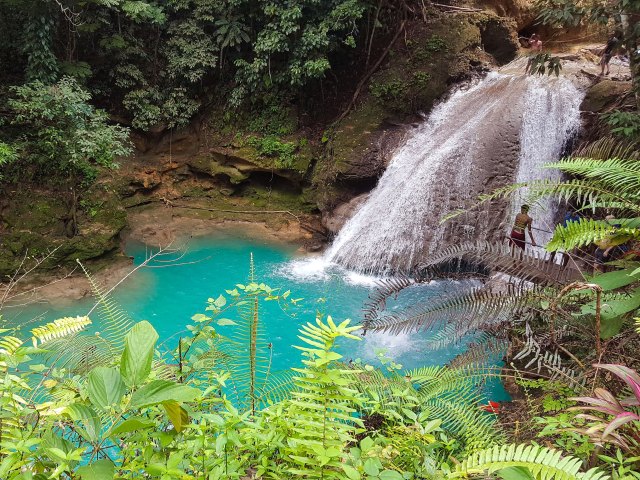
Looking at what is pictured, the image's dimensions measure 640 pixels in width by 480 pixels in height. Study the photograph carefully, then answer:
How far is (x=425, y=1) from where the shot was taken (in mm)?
10234

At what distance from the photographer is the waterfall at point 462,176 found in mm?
7895

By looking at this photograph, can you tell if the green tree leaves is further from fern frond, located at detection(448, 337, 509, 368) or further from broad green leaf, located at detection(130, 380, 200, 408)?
broad green leaf, located at detection(130, 380, 200, 408)

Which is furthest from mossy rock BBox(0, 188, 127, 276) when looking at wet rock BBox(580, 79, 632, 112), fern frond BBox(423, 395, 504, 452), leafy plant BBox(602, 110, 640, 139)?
wet rock BBox(580, 79, 632, 112)

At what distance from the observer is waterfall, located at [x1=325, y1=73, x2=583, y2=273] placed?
789 centimetres

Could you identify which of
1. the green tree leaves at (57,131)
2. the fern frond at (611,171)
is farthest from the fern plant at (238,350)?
the green tree leaves at (57,131)

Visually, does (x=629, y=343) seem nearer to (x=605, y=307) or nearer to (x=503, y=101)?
(x=605, y=307)

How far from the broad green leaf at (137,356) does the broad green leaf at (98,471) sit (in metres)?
0.21

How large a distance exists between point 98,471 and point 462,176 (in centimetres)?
782

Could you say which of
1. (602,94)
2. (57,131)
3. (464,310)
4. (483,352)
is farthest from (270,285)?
(602,94)

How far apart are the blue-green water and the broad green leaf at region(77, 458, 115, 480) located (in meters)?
4.35

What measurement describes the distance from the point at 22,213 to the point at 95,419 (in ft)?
25.1

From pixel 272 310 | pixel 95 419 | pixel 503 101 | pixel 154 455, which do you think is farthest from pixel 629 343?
pixel 503 101

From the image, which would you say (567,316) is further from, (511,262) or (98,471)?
(98,471)

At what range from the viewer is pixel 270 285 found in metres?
7.34
